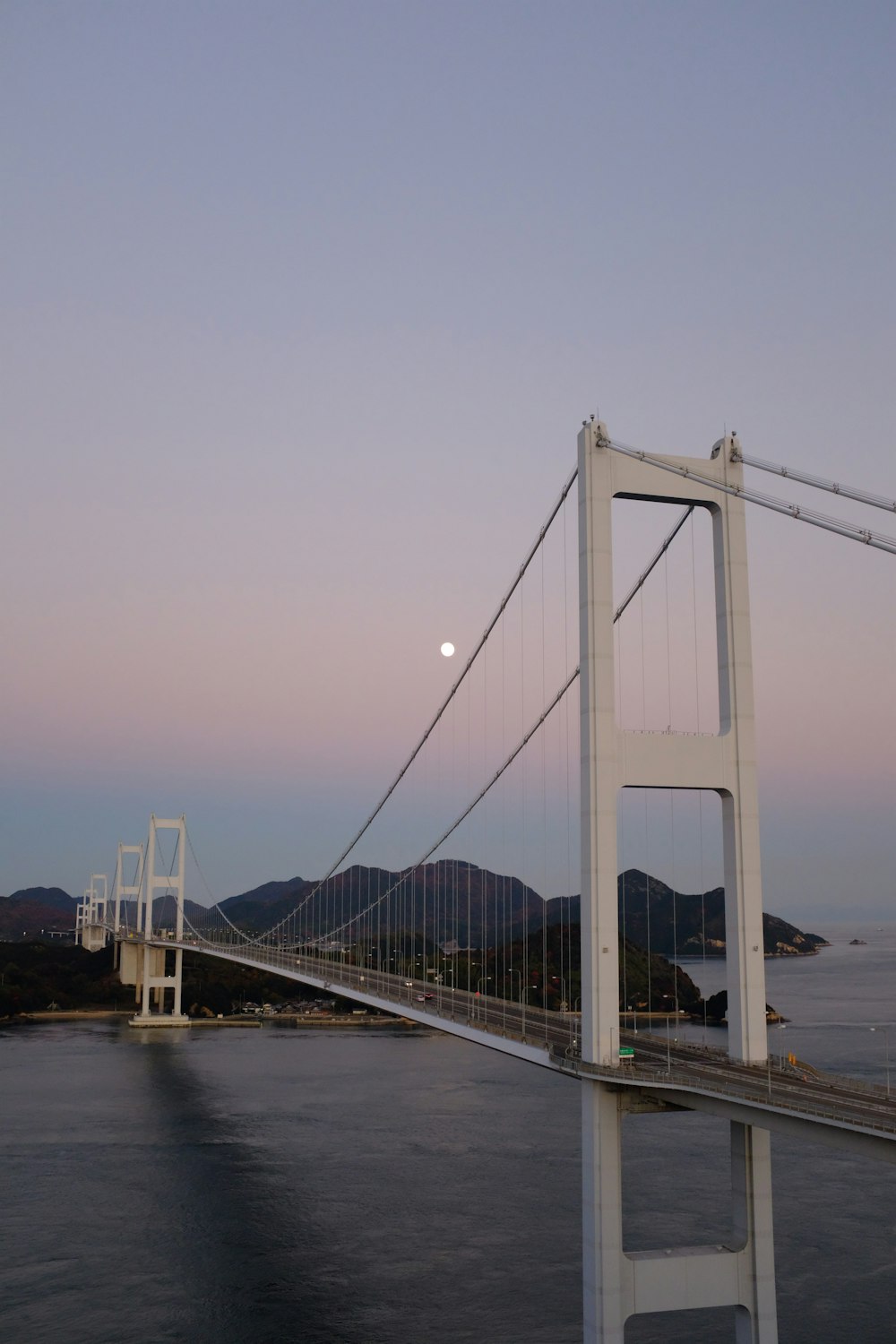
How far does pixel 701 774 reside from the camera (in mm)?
21328

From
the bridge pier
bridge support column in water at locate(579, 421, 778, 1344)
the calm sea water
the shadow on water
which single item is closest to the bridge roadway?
bridge support column in water at locate(579, 421, 778, 1344)

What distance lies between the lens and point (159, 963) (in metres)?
89.7

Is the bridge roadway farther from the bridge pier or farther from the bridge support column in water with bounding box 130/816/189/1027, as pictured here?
the bridge support column in water with bounding box 130/816/189/1027

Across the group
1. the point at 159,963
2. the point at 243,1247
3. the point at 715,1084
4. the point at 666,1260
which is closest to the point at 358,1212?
the point at 243,1247

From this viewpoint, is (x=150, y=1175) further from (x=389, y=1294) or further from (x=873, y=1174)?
(x=873, y=1174)

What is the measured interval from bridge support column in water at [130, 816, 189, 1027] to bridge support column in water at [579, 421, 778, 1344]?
63.0 meters

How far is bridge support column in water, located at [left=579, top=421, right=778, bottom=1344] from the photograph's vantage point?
62.4 feet

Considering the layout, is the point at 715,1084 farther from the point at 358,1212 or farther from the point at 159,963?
the point at 159,963

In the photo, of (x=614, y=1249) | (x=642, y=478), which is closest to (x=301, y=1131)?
(x=614, y=1249)

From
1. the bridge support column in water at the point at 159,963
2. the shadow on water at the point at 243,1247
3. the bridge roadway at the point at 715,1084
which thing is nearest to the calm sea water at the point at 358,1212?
the shadow on water at the point at 243,1247

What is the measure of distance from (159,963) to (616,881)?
246ft

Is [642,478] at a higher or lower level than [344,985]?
higher

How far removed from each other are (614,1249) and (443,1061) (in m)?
45.4

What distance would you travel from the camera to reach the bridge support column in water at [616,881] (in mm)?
19031
